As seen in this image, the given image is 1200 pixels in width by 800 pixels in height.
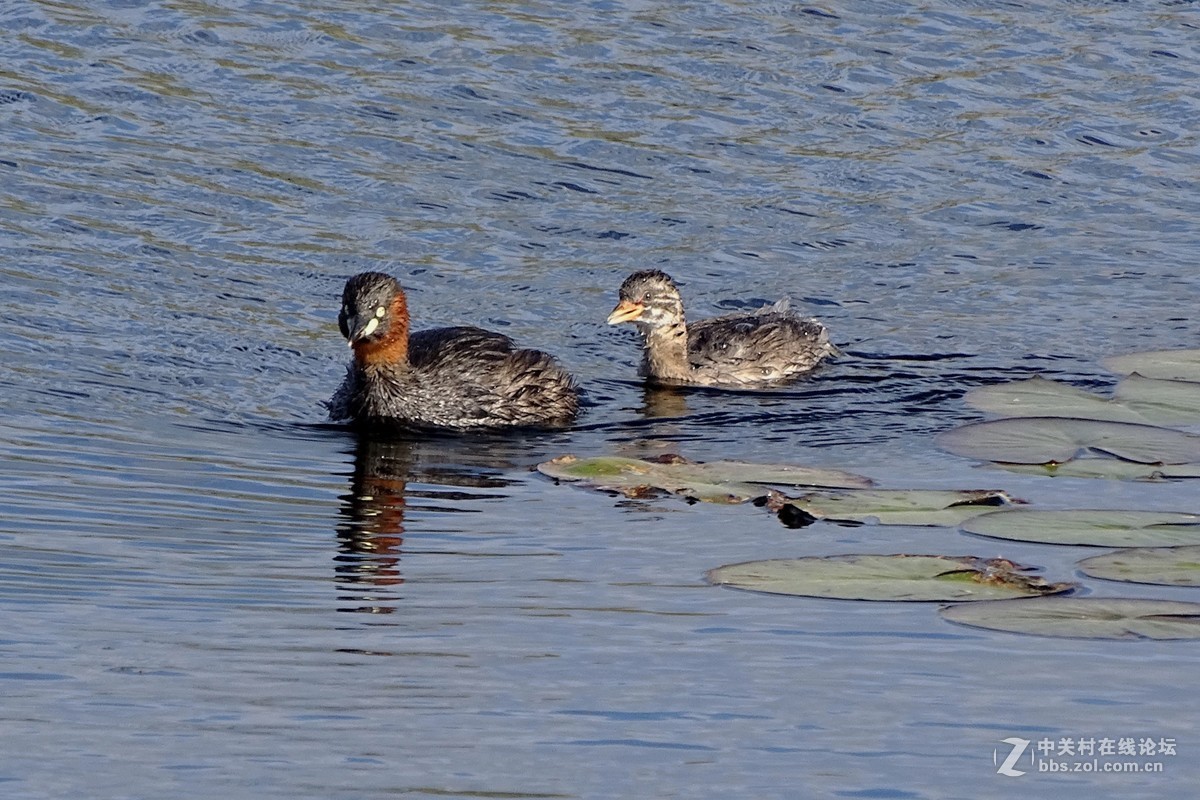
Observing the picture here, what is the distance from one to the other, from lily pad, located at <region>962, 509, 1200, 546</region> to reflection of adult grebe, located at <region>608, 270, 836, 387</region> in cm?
474

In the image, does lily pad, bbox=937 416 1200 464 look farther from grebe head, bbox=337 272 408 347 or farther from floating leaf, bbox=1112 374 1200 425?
grebe head, bbox=337 272 408 347

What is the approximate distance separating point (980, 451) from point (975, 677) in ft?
13.0

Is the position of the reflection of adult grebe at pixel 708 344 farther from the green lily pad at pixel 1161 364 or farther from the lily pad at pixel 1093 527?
the lily pad at pixel 1093 527

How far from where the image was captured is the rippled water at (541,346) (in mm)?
6773

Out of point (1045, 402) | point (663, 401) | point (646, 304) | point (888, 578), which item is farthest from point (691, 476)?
point (646, 304)

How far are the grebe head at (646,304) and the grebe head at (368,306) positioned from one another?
70.1 inches

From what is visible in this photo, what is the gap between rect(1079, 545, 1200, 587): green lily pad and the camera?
8.29 m

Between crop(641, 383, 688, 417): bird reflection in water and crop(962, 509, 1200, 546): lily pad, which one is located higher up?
crop(962, 509, 1200, 546): lily pad

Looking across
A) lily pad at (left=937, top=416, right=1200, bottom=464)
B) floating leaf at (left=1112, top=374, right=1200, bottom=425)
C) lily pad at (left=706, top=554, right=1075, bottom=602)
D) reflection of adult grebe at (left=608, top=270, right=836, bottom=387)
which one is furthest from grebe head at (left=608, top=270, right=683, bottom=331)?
lily pad at (left=706, top=554, right=1075, bottom=602)

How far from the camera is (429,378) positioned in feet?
42.7

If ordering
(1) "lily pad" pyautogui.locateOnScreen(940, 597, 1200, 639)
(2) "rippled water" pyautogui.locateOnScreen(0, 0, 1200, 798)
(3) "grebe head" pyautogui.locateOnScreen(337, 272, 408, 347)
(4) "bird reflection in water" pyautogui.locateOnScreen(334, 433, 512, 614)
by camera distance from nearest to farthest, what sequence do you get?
(2) "rippled water" pyautogui.locateOnScreen(0, 0, 1200, 798) → (1) "lily pad" pyautogui.locateOnScreen(940, 597, 1200, 639) → (4) "bird reflection in water" pyautogui.locateOnScreen(334, 433, 512, 614) → (3) "grebe head" pyautogui.locateOnScreen(337, 272, 408, 347)

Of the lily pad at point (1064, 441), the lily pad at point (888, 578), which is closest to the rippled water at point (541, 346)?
the lily pad at point (888, 578)

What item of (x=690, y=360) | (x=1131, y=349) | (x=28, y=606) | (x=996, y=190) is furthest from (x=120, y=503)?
(x=996, y=190)

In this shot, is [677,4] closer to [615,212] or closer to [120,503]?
[615,212]
